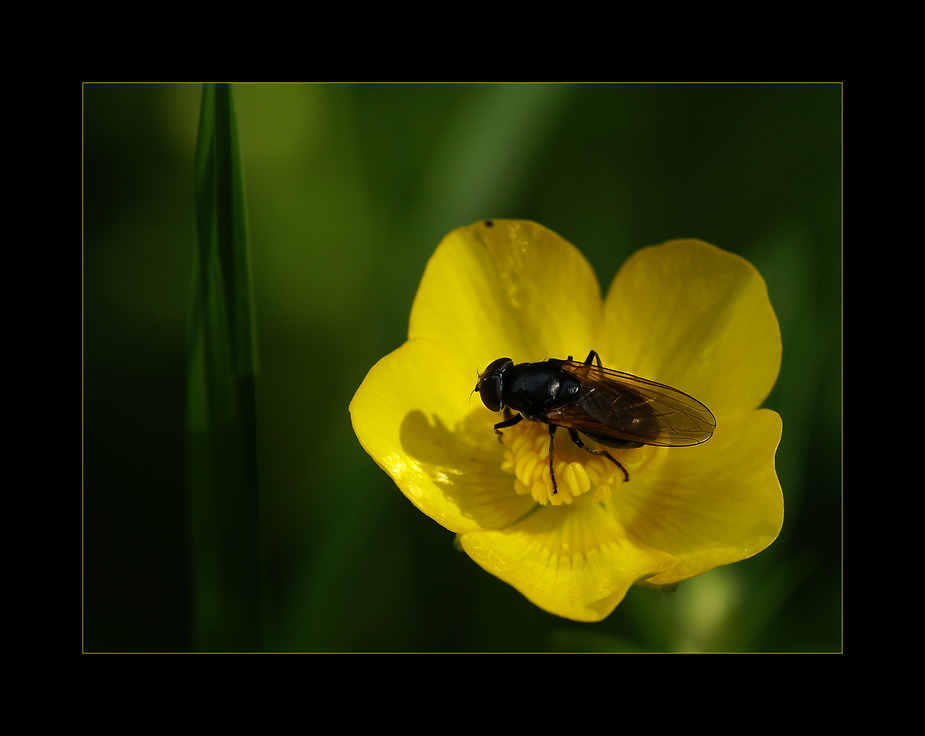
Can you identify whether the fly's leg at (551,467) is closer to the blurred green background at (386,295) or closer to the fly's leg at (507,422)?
the fly's leg at (507,422)

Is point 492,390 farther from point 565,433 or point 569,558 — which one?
point 569,558

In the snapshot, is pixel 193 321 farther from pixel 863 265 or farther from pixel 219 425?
pixel 863 265

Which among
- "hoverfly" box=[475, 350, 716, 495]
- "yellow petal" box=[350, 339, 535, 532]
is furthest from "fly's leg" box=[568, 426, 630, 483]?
"yellow petal" box=[350, 339, 535, 532]

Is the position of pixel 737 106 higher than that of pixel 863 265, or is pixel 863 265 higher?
pixel 737 106

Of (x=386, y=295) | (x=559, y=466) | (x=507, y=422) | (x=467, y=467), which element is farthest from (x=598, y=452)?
(x=386, y=295)

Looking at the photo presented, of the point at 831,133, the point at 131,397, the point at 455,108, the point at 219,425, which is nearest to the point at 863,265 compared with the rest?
the point at 831,133

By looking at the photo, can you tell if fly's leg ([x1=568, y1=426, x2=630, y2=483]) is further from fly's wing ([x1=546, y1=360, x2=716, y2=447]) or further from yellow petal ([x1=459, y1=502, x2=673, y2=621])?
yellow petal ([x1=459, y1=502, x2=673, y2=621])

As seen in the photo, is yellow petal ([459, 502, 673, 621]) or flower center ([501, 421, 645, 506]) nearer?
yellow petal ([459, 502, 673, 621])
